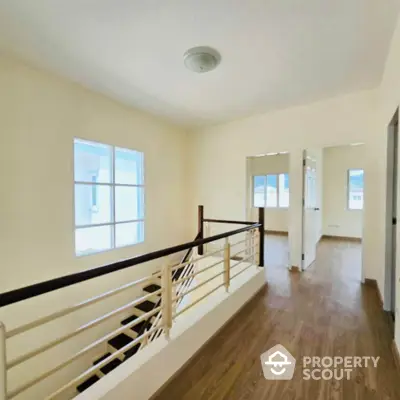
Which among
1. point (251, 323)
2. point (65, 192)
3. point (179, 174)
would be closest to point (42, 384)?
point (65, 192)

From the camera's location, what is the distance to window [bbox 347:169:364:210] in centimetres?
684

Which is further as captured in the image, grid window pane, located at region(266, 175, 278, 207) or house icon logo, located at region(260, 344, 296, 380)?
grid window pane, located at region(266, 175, 278, 207)

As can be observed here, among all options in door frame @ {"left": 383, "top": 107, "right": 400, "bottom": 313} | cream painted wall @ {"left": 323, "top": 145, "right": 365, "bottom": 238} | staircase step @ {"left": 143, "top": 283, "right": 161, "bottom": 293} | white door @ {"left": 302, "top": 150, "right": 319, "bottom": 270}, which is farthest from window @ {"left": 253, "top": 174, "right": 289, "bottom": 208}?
door frame @ {"left": 383, "top": 107, "right": 400, "bottom": 313}

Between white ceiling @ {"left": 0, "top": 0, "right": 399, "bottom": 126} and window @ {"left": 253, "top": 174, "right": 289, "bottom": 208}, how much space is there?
16.4 feet

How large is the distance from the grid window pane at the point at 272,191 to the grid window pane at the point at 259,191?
0.58ft

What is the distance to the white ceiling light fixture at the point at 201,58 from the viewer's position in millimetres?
2480

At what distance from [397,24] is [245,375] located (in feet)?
9.72

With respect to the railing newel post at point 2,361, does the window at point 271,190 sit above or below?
above

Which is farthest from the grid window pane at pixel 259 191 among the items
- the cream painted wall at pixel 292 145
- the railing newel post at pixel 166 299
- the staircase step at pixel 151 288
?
the railing newel post at pixel 166 299

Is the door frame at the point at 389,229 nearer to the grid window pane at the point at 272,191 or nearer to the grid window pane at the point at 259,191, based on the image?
the grid window pane at the point at 272,191

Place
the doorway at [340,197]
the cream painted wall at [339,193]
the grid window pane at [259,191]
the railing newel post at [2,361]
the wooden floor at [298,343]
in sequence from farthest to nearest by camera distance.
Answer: the grid window pane at [259,191]
the cream painted wall at [339,193]
the doorway at [340,197]
the wooden floor at [298,343]
the railing newel post at [2,361]

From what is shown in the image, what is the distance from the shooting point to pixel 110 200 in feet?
13.1

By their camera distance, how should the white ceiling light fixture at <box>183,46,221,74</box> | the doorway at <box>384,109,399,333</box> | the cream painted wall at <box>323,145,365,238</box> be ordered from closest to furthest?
1. the white ceiling light fixture at <box>183,46,221,74</box>
2. the doorway at <box>384,109,399,333</box>
3. the cream painted wall at <box>323,145,365,238</box>

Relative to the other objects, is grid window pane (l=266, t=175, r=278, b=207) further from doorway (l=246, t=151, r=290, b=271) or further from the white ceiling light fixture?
the white ceiling light fixture
